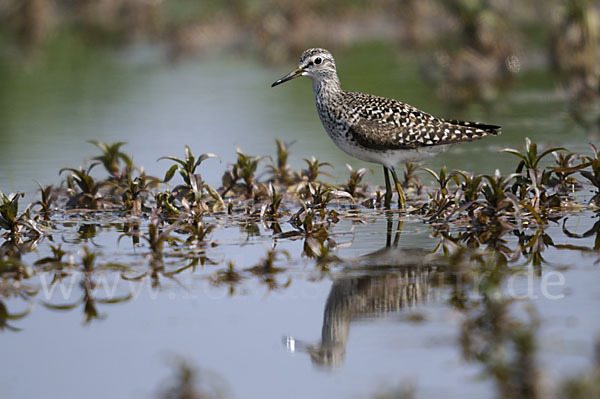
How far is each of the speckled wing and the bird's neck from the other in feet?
0.60

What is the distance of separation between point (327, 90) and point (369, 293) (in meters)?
4.00

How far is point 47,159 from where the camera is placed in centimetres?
1299

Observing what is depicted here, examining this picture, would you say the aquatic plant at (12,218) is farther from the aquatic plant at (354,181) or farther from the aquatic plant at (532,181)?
the aquatic plant at (532,181)

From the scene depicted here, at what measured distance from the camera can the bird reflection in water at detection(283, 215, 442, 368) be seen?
5.74 m

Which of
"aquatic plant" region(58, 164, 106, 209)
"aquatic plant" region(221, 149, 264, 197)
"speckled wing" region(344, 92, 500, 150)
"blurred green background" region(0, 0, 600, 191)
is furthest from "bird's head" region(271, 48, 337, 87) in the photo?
"aquatic plant" region(58, 164, 106, 209)

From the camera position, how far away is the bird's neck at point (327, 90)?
33.0 feet

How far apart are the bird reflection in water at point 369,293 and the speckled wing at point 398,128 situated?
1.85m

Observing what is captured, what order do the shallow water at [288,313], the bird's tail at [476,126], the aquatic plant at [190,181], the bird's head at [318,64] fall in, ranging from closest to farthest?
the shallow water at [288,313], the aquatic plant at [190,181], the bird's tail at [476,126], the bird's head at [318,64]

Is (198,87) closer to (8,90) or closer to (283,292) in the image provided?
(8,90)

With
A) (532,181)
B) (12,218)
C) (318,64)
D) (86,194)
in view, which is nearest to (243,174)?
(318,64)

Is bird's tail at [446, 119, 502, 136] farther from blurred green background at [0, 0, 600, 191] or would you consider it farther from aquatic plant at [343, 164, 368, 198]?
blurred green background at [0, 0, 600, 191]

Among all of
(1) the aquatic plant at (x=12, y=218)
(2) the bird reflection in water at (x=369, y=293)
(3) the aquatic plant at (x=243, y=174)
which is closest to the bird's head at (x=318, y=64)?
(3) the aquatic plant at (x=243, y=174)

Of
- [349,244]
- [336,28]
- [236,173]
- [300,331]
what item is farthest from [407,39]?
[300,331]

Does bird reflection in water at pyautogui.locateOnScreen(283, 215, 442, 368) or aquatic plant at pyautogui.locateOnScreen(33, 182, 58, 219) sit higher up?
aquatic plant at pyautogui.locateOnScreen(33, 182, 58, 219)
